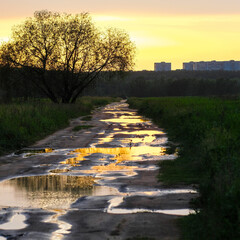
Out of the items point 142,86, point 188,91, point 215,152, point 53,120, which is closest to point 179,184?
point 215,152

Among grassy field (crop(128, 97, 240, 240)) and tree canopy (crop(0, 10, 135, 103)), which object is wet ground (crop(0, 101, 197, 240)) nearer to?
grassy field (crop(128, 97, 240, 240))

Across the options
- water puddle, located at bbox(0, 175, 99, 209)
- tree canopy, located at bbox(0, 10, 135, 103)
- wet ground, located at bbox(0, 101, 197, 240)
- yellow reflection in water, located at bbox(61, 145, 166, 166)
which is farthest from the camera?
tree canopy, located at bbox(0, 10, 135, 103)

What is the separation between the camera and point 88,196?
9227mm

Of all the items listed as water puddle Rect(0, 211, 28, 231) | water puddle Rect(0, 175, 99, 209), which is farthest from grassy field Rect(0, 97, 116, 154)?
water puddle Rect(0, 211, 28, 231)

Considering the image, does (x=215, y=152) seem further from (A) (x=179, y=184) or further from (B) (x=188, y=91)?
(B) (x=188, y=91)

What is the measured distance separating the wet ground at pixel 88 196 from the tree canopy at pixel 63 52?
31.1 meters

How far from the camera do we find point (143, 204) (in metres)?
8.52

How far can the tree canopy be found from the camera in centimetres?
4588

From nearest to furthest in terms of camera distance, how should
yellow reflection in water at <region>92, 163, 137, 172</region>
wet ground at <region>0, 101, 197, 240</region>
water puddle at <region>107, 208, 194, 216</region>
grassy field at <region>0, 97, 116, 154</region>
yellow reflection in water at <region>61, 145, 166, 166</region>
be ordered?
1. wet ground at <region>0, 101, 197, 240</region>
2. water puddle at <region>107, 208, 194, 216</region>
3. yellow reflection in water at <region>92, 163, 137, 172</region>
4. yellow reflection in water at <region>61, 145, 166, 166</region>
5. grassy field at <region>0, 97, 116, 154</region>

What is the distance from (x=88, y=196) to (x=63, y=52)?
40065 mm

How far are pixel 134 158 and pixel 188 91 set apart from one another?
166757 mm

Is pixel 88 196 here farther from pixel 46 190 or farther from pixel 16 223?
pixel 16 223

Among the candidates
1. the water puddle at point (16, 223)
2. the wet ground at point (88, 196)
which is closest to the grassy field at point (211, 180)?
the wet ground at point (88, 196)

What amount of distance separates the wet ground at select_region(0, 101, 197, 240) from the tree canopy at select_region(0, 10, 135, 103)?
31.1 meters
